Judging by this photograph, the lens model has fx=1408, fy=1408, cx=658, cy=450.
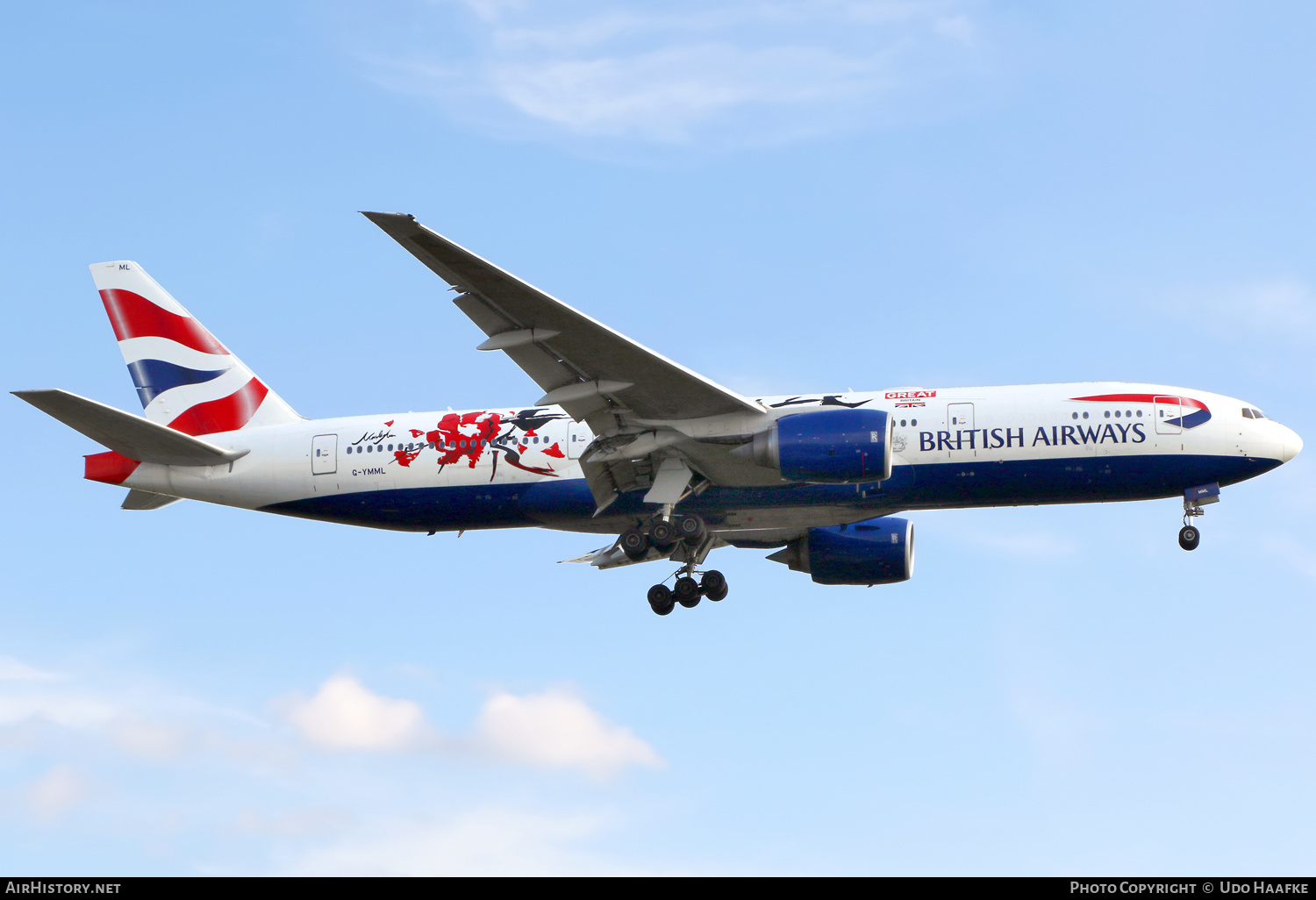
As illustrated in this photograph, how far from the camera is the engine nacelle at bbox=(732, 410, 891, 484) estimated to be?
95.8ft

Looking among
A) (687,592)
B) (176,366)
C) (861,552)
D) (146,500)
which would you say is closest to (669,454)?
(687,592)

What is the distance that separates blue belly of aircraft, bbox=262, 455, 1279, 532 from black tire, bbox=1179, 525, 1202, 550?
0.85 meters

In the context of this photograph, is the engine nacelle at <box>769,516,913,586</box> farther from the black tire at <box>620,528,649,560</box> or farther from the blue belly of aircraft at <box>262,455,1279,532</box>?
the black tire at <box>620,528,649,560</box>

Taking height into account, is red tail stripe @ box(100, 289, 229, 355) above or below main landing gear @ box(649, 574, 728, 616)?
above

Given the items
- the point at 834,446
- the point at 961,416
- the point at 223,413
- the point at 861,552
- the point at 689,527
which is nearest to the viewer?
the point at 834,446

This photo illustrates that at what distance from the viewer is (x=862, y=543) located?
3669 centimetres

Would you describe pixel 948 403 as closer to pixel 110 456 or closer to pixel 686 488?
pixel 686 488

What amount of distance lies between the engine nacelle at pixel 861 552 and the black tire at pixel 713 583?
12.4 ft

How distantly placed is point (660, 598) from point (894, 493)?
20.3 ft

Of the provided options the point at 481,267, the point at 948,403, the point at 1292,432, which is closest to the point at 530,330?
the point at 481,267

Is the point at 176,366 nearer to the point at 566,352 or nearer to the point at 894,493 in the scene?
the point at 566,352

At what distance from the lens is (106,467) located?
34500 millimetres

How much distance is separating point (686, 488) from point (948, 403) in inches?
244

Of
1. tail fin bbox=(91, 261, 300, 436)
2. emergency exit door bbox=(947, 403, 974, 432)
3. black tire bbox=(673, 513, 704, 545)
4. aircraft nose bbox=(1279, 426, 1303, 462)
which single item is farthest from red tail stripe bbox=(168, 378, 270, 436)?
aircraft nose bbox=(1279, 426, 1303, 462)
